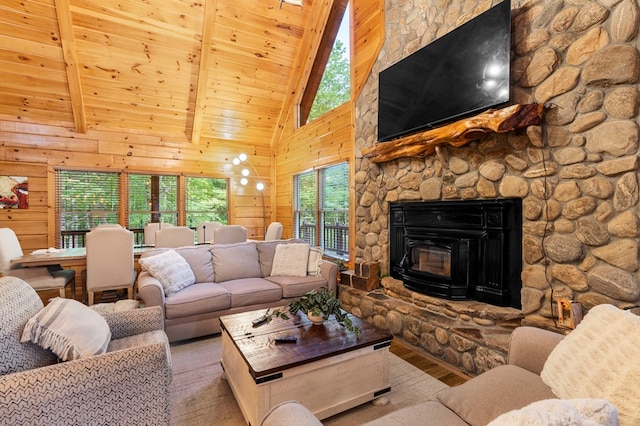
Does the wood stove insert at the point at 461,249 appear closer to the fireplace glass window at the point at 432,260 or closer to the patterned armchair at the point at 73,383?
the fireplace glass window at the point at 432,260

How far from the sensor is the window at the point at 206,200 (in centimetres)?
636

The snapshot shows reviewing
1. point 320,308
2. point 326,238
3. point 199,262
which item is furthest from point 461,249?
point 199,262

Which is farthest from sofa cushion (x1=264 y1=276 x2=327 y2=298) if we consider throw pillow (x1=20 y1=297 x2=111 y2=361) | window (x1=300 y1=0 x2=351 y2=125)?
window (x1=300 y1=0 x2=351 y2=125)

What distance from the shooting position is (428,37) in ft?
10.7

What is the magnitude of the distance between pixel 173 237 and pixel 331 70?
12.2 ft

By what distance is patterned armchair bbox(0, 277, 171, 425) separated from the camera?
1178 millimetres

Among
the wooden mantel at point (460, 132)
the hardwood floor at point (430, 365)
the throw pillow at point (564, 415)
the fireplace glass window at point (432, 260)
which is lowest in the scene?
the hardwood floor at point (430, 365)

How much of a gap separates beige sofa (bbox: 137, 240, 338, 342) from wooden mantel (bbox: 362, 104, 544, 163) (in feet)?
5.07

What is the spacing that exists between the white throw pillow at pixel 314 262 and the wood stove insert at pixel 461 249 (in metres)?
0.96

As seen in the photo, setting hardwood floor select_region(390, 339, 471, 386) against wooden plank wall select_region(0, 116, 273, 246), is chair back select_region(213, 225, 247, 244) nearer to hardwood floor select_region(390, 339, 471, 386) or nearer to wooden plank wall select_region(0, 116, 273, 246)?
wooden plank wall select_region(0, 116, 273, 246)

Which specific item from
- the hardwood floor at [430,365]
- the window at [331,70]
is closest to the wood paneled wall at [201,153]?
the window at [331,70]

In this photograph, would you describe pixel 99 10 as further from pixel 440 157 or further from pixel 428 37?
pixel 440 157

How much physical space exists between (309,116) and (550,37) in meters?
4.22

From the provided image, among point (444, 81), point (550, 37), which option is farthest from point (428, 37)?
point (550, 37)
